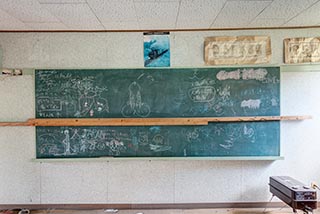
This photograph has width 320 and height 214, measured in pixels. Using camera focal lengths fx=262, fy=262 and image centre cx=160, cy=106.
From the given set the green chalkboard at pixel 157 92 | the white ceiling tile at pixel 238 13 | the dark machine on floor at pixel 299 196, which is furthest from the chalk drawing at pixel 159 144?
the white ceiling tile at pixel 238 13

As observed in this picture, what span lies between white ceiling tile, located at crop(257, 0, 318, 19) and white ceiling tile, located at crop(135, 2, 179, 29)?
3.39 feet

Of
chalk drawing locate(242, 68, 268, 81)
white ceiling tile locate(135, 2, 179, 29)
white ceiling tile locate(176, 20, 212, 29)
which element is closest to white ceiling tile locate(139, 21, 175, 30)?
white ceiling tile locate(135, 2, 179, 29)

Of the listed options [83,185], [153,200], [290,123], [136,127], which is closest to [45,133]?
[83,185]

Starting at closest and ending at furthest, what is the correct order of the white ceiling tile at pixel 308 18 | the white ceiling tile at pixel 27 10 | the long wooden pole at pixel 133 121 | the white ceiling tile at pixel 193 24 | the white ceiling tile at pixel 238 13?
the white ceiling tile at pixel 27 10 → the white ceiling tile at pixel 238 13 → the white ceiling tile at pixel 308 18 → the white ceiling tile at pixel 193 24 → the long wooden pole at pixel 133 121

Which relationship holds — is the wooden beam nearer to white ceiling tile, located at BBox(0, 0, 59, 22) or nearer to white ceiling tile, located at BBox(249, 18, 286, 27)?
white ceiling tile, located at BBox(0, 0, 59, 22)

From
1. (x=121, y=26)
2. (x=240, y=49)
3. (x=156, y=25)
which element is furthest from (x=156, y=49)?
(x=240, y=49)

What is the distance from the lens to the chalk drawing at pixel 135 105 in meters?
3.67

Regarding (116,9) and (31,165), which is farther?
(31,165)

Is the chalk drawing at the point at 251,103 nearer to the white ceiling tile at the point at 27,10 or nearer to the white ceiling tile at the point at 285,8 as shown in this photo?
the white ceiling tile at the point at 285,8

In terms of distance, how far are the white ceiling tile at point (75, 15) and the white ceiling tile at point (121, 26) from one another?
0.34ft

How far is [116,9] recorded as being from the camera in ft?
9.34

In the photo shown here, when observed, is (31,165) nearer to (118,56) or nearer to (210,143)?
(118,56)

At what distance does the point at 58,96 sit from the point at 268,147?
3.02 metres

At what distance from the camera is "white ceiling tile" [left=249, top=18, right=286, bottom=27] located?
131 inches
